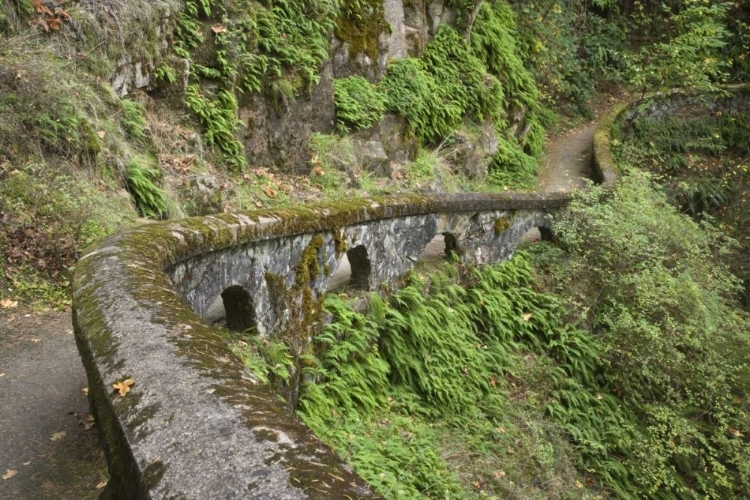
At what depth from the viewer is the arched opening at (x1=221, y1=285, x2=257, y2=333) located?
519cm

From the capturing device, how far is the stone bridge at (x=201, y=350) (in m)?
1.52

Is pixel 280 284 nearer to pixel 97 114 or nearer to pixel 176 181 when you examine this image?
pixel 176 181

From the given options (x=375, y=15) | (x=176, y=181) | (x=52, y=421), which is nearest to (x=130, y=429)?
(x=52, y=421)

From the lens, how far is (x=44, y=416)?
11.9 ft

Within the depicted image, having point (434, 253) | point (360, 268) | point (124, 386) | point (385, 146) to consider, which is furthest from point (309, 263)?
point (385, 146)

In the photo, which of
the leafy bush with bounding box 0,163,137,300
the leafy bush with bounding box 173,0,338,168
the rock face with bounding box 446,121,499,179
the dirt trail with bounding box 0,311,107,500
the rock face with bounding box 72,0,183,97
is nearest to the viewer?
the dirt trail with bounding box 0,311,107,500

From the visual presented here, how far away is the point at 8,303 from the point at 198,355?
4.42 m

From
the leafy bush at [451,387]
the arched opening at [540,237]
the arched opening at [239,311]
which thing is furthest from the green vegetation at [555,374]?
the arched opening at [540,237]

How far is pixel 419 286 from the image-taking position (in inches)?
311

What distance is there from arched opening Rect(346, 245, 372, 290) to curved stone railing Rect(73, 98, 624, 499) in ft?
2.70

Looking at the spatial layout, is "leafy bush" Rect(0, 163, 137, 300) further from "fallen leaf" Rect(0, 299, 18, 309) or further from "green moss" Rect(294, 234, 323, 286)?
"green moss" Rect(294, 234, 323, 286)

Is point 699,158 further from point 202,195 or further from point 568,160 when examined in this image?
point 202,195

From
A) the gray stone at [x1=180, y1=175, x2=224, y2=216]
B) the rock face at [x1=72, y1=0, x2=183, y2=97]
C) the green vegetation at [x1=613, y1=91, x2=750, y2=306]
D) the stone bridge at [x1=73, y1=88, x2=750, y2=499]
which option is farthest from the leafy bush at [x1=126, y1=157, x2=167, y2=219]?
the green vegetation at [x1=613, y1=91, x2=750, y2=306]

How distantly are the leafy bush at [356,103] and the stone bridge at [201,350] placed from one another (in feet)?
22.6
